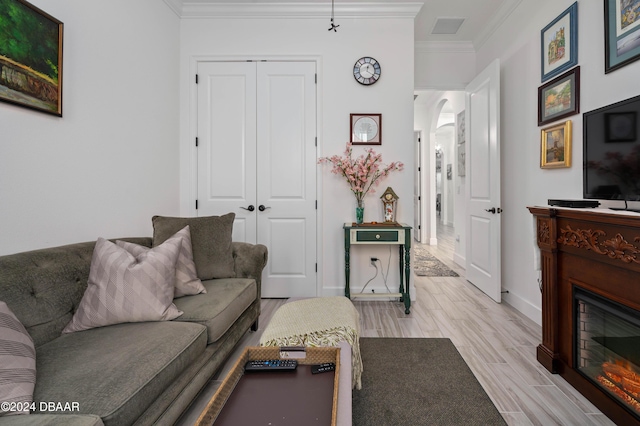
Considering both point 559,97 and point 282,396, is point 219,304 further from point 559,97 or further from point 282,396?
point 559,97

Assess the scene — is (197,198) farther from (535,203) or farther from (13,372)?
(535,203)

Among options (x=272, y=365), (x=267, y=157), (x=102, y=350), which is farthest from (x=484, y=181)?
(x=102, y=350)

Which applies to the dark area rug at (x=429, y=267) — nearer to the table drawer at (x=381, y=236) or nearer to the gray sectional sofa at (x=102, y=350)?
the table drawer at (x=381, y=236)

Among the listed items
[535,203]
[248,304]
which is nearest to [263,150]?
[248,304]

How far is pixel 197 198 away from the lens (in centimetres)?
336

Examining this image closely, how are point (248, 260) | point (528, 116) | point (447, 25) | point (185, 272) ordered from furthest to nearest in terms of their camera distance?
point (447, 25) < point (528, 116) < point (248, 260) < point (185, 272)

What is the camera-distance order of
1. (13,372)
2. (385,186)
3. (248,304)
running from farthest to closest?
(385,186), (248,304), (13,372)

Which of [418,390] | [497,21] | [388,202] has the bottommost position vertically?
[418,390]

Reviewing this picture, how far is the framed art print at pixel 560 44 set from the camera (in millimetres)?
2234

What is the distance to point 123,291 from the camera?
152cm

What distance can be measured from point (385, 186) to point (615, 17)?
2.02 metres

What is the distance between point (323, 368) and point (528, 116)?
2.89 meters

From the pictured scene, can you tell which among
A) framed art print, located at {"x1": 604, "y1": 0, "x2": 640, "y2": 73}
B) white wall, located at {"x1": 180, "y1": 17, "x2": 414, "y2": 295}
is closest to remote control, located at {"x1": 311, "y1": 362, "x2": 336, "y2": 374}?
white wall, located at {"x1": 180, "y1": 17, "x2": 414, "y2": 295}

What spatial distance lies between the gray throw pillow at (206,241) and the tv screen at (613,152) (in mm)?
2418
